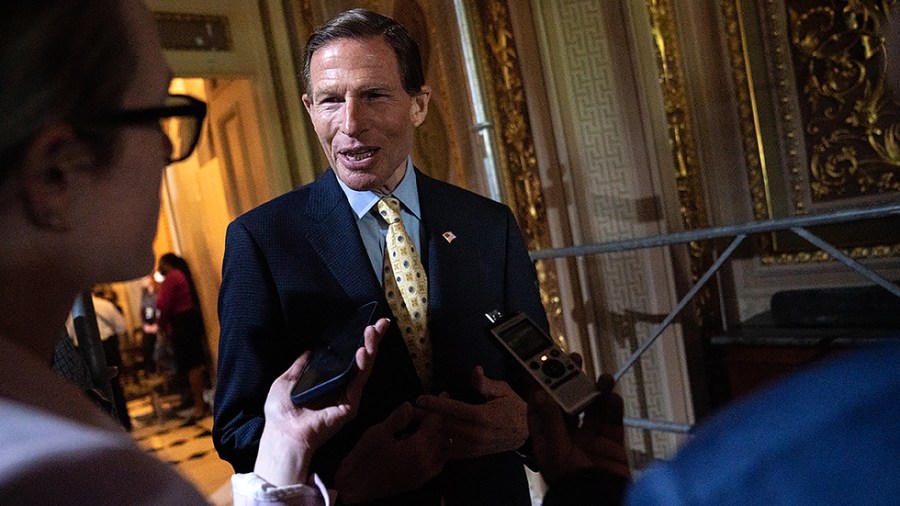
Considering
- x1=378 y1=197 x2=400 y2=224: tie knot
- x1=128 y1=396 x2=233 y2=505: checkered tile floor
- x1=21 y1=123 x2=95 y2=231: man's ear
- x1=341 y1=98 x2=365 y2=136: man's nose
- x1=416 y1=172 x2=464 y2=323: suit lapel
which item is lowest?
x1=128 y1=396 x2=233 y2=505: checkered tile floor

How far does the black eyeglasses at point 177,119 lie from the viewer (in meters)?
0.40

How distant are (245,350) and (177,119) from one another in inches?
16.4

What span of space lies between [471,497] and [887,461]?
0.70 meters

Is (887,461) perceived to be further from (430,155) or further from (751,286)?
(430,155)

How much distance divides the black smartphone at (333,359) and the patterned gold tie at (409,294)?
9cm

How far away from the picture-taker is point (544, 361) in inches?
31.9

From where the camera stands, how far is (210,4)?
3002mm

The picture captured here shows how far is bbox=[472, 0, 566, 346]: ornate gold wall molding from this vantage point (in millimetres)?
2326

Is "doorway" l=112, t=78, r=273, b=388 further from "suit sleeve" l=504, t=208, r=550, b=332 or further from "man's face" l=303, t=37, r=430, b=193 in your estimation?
"suit sleeve" l=504, t=208, r=550, b=332

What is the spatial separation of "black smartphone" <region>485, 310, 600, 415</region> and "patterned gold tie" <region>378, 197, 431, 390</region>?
96 millimetres

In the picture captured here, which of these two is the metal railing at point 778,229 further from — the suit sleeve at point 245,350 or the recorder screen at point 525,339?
the suit sleeve at point 245,350

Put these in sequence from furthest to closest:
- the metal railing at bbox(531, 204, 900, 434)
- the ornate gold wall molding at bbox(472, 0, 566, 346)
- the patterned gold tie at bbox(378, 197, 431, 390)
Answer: the ornate gold wall molding at bbox(472, 0, 566, 346) → the metal railing at bbox(531, 204, 900, 434) → the patterned gold tie at bbox(378, 197, 431, 390)

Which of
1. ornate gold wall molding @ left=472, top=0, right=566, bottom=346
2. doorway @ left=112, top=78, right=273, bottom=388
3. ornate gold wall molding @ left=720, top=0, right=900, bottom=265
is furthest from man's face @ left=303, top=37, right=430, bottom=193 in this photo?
ornate gold wall molding @ left=720, top=0, right=900, bottom=265

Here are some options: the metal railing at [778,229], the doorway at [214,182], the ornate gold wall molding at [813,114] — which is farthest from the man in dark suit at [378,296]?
the ornate gold wall molding at [813,114]
